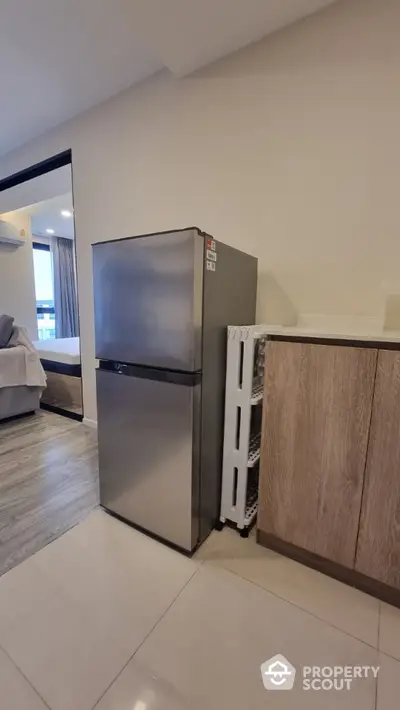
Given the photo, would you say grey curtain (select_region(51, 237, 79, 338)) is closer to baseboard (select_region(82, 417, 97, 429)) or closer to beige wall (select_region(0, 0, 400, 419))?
baseboard (select_region(82, 417, 97, 429))

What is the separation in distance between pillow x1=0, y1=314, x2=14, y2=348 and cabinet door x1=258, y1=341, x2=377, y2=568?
2.68 meters

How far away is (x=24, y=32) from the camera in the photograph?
1.72 meters

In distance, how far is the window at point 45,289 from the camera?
6.06 meters

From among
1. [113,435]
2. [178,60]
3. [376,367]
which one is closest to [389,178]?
[376,367]

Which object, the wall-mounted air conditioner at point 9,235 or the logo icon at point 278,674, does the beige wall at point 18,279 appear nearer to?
the wall-mounted air conditioner at point 9,235

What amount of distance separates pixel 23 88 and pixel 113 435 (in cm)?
254

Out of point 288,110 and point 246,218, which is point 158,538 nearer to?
point 246,218

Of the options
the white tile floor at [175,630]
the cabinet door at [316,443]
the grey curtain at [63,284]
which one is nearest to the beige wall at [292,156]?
the cabinet door at [316,443]

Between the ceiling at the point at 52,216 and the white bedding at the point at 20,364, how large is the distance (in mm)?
1904

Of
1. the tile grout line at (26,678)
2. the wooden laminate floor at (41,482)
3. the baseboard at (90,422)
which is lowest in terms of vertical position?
the wooden laminate floor at (41,482)

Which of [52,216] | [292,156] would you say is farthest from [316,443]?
[52,216]

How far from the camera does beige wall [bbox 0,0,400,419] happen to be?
1402 millimetres

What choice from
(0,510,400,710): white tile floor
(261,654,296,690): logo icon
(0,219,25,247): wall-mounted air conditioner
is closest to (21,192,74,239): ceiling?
(0,219,25,247): wall-mounted air conditioner

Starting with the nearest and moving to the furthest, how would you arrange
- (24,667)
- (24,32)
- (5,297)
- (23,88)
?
(24,667), (24,32), (23,88), (5,297)
